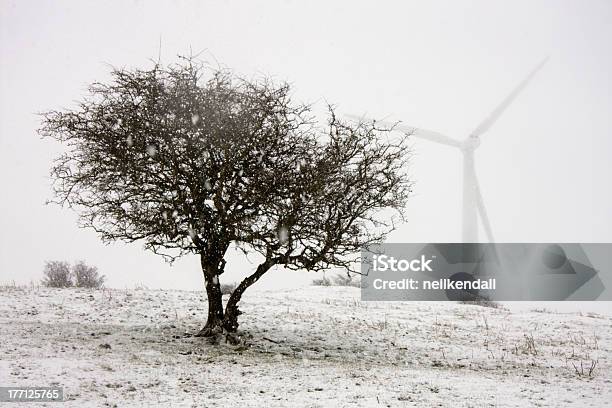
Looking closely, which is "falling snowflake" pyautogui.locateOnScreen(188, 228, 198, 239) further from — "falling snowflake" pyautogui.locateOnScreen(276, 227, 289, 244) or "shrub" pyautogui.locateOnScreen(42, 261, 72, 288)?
"shrub" pyautogui.locateOnScreen(42, 261, 72, 288)

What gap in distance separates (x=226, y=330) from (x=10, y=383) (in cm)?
641

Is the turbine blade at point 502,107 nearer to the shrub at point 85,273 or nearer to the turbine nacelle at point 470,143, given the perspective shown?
the turbine nacelle at point 470,143

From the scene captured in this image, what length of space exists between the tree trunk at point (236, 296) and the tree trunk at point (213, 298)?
22 centimetres

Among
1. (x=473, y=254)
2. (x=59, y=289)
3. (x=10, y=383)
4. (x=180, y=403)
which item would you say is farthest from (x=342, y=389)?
(x=473, y=254)

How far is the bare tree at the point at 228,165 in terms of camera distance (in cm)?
1495

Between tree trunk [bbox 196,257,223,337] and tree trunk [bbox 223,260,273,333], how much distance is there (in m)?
0.22

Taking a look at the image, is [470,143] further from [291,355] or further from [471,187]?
[291,355]

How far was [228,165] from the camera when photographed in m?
14.9

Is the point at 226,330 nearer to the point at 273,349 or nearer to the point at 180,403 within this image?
the point at 273,349

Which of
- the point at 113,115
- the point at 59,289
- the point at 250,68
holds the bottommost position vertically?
the point at 59,289

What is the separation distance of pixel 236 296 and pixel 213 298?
26.0 inches

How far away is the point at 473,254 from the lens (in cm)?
4562

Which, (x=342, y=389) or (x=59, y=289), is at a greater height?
(x=59, y=289)

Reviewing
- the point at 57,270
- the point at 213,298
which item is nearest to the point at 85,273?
the point at 57,270
